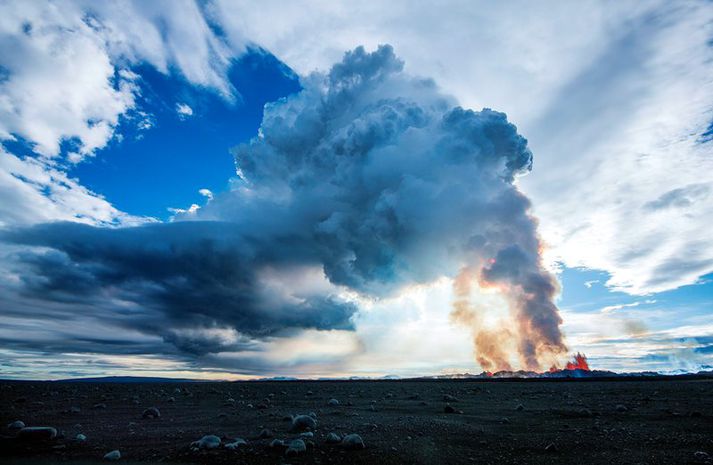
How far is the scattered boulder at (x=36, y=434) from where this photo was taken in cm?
1184

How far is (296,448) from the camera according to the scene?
10.4 m

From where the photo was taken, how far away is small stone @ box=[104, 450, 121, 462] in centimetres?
1006

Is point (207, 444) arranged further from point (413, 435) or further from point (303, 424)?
point (413, 435)

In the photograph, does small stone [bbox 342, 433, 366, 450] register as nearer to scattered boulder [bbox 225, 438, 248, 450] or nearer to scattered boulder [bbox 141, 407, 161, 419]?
scattered boulder [bbox 225, 438, 248, 450]

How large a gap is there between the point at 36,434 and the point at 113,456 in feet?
13.1

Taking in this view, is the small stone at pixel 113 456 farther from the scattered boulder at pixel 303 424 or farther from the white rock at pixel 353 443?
the white rock at pixel 353 443

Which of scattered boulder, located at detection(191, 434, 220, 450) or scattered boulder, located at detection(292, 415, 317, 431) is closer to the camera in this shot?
scattered boulder, located at detection(191, 434, 220, 450)

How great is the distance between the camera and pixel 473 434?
1323cm

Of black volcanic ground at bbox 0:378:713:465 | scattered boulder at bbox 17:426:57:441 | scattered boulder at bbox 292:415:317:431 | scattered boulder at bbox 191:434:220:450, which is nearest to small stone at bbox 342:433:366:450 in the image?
black volcanic ground at bbox 0:378:713:465

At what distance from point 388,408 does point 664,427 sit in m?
11.7

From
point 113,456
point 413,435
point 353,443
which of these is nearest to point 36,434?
point 113,456

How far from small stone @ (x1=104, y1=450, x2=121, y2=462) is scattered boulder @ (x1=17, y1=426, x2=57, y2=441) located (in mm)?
3372

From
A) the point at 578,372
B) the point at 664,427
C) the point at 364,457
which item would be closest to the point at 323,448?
the point at 364,457

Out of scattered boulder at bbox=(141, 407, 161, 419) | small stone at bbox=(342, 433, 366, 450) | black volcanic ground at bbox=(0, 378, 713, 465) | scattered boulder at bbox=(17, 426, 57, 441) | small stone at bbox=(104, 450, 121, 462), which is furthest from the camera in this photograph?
scattered boulder at bbox=(141, 407, 161, 419)
